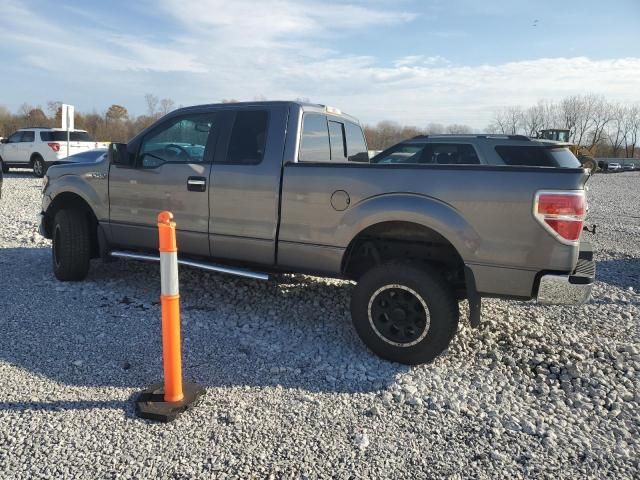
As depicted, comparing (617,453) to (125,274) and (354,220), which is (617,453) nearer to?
(354,220)

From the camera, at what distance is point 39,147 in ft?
62.5

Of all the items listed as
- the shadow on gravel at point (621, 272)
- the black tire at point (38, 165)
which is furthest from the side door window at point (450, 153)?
the black tire at point (38, 165)

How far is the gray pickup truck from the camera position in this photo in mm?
3445

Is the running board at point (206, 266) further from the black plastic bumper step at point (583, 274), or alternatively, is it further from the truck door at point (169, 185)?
the black plastic bumper step at point (583, 274)

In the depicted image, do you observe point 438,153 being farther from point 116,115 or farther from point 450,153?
point 116,115

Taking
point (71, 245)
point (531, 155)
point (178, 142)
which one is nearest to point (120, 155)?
point (178, 142)

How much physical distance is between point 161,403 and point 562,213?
2847 millimetres

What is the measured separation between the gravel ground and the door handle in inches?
45.9

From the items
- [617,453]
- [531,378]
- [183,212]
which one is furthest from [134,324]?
[617,453]

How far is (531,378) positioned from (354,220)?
5.84ft

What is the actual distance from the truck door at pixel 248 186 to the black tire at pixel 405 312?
1.00 meters

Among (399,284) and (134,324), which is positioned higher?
(399,284)

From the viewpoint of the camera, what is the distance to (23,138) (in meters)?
19.4

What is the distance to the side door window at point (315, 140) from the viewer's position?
4.58 metres
